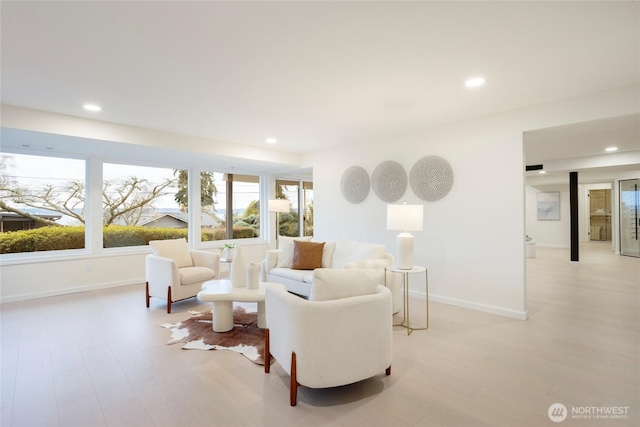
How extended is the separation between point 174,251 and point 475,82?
4.38 metres

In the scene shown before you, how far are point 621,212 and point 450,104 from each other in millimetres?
8715

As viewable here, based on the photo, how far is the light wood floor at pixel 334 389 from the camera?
6.23ft

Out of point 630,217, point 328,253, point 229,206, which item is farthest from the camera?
point 630,217

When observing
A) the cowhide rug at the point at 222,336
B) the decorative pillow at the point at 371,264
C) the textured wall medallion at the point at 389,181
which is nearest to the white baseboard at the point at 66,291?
the cowhide rug at the point at 222,336

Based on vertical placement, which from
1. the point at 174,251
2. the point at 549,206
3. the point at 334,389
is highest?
the point at 549,206

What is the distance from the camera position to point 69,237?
5.00m

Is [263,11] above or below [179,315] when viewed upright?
above

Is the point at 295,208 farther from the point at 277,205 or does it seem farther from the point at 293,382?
the point at 293,382

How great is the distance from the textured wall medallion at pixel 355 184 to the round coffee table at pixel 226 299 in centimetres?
256

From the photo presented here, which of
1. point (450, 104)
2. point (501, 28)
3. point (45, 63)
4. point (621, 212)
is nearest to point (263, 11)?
point (501, 28)

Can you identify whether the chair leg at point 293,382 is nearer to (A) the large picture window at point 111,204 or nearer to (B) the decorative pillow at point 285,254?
(B) the decorative pillow at point 285,254

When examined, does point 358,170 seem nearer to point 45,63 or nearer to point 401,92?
point 401,92

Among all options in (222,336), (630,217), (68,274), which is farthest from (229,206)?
(630,217)

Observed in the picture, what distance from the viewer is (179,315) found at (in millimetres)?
3785
